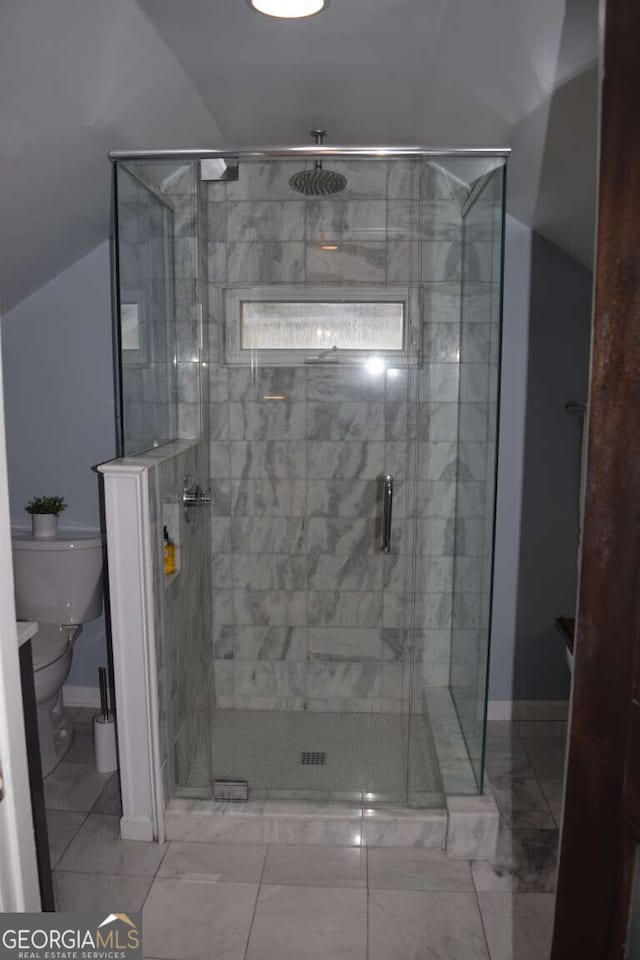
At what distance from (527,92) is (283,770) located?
2.28 meters

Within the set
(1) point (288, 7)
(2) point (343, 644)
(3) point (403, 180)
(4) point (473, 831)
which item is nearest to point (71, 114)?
(1) point (288, 7)

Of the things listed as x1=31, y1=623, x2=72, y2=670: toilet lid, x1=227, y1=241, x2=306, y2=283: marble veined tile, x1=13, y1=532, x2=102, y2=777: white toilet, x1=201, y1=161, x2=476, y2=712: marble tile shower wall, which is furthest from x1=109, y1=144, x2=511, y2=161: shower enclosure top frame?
x1=31, y1=623, x2=72, y2=670: toilet lid

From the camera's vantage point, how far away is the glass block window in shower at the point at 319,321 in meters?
2.78

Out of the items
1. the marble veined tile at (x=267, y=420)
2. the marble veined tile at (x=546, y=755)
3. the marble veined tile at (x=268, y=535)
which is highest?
the marble veined tile at (x=267, y=420)

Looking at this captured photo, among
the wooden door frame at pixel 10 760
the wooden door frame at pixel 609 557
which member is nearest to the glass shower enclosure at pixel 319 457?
the wooden door frame at pixel 10 760

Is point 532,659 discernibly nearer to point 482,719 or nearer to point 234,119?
point 482,719

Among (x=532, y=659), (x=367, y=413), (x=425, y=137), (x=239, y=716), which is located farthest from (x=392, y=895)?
(x=425, y=137)

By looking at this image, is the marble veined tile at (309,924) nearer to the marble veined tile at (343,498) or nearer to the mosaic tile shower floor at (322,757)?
the mosaic tile shower floor at (322,757)

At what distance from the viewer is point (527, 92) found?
1943mm

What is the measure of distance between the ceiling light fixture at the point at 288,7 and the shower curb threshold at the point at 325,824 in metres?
2.31

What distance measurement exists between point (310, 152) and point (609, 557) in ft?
5.89

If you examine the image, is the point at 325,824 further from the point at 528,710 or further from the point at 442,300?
the point at 442,300

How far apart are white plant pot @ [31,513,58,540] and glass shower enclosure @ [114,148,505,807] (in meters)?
0.66

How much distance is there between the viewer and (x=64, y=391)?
306cm
